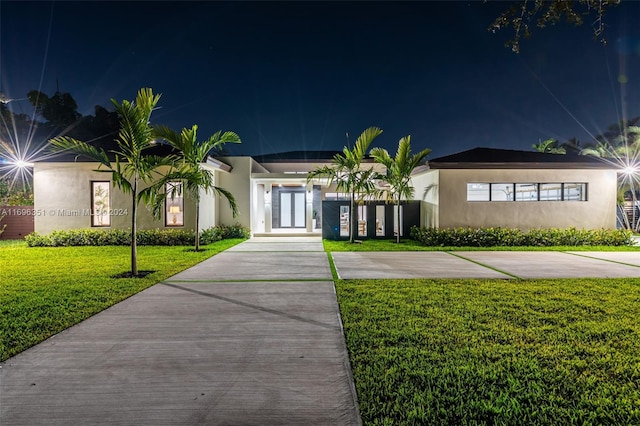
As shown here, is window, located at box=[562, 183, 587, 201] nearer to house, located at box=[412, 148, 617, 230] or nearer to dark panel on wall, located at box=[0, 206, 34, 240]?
house, located at box=[412, 148, 617, 230]

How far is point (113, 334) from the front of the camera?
378 cm

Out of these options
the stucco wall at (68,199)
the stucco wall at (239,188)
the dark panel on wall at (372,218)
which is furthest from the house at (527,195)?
the stucco wall at (68,199)

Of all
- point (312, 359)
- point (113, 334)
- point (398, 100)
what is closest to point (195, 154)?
point (113, 334)

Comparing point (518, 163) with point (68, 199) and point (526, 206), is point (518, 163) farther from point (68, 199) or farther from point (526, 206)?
point (68, 199)

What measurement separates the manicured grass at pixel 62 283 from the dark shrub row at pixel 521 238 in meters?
8.28

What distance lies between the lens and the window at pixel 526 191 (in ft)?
43.3

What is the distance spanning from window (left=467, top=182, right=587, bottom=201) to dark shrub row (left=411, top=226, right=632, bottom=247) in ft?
4.84

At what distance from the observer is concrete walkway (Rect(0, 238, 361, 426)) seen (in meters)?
2.35

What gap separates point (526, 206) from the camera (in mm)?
13047

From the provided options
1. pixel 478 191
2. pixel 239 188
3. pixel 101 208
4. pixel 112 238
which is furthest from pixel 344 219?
pixel 101 208

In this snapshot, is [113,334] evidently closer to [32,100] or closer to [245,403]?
[245,403]

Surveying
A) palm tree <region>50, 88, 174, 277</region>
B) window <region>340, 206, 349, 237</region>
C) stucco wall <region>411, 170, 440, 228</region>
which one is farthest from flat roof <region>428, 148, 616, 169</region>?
palm tree <region>50, 88, 174, 277</region>

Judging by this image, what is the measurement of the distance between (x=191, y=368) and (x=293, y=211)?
16.3 m

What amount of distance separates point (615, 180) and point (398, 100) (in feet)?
134
